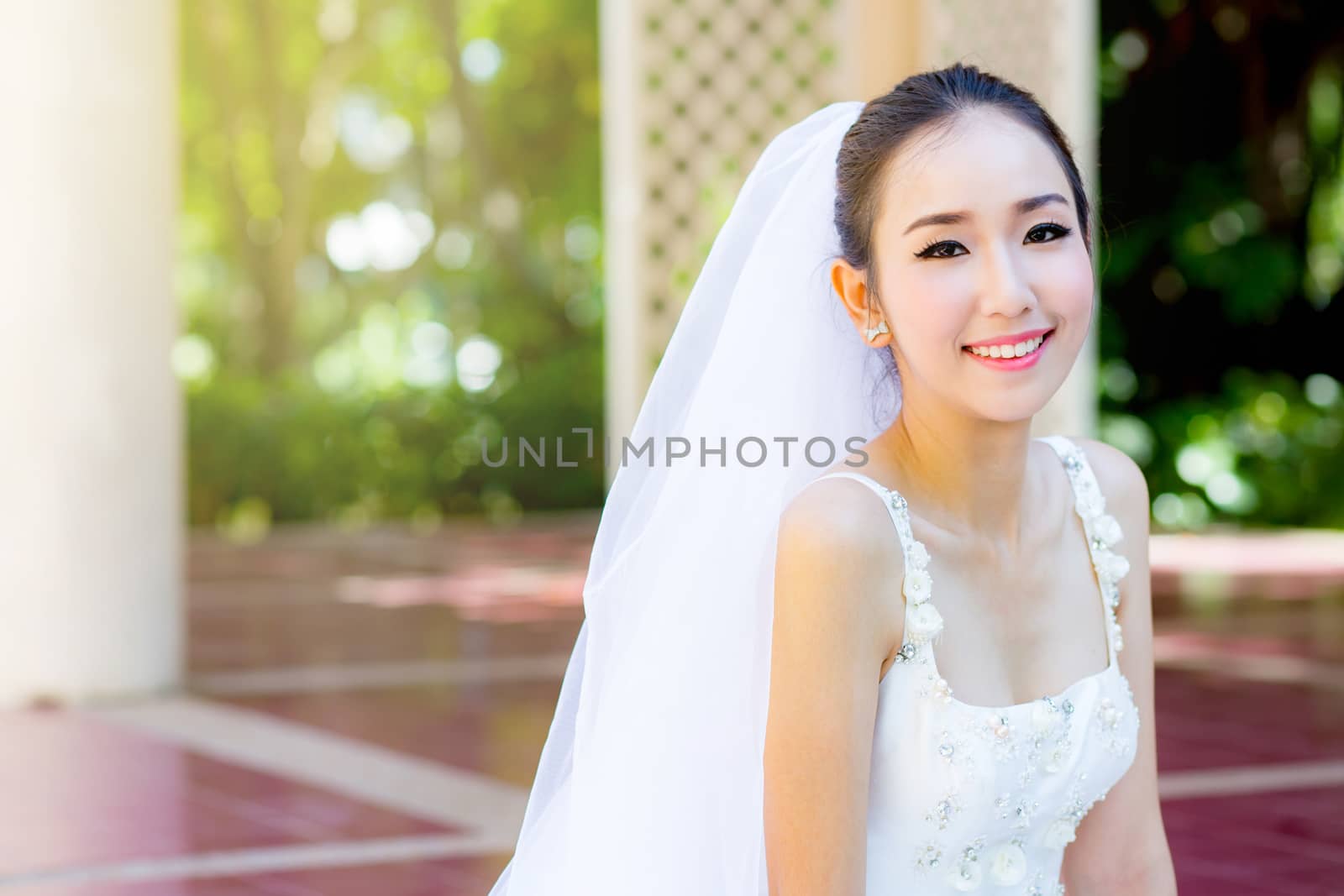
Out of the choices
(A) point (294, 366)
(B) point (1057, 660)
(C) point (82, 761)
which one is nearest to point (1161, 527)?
(A) point (294, 366)

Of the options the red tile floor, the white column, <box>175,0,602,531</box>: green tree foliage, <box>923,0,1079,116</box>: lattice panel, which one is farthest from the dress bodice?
<box>175,0,602,531</box>: green tree foliage

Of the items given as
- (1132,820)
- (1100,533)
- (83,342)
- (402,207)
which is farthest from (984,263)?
(402,207)

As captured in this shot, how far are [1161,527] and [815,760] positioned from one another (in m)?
12.9

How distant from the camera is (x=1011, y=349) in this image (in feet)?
5.73

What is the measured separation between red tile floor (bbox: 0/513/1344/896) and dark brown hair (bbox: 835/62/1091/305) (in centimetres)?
267

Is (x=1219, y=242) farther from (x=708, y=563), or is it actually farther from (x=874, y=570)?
(x=874, y=570)

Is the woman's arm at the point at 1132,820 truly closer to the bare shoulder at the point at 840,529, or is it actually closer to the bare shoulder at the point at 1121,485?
the bare shoulder at the point at 1121,485

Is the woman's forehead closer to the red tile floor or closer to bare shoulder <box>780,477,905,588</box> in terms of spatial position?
bare shoulder <box>780,477,905,588</box>

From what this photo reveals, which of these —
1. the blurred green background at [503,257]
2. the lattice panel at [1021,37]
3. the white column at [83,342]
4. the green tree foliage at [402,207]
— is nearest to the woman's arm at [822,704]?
the white column at [83,342]

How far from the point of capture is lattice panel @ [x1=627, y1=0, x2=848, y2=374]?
7.47 m

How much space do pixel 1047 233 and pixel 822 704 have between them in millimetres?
524

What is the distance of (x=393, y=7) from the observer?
1827cm

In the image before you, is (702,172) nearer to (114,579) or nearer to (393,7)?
(114,579)

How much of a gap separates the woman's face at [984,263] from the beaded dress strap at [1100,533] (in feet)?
0.95
